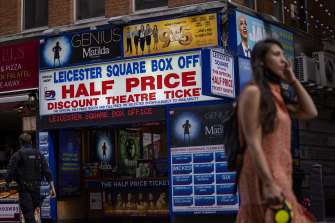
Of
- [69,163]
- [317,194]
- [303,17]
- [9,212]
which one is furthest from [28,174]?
[303,17]

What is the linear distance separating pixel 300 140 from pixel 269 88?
11.3m

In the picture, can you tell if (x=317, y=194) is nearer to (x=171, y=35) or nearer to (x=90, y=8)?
(x=171, y=35)

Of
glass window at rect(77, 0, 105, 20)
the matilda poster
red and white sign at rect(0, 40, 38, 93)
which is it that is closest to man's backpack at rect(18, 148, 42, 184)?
the matilda poster

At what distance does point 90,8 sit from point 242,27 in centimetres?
421

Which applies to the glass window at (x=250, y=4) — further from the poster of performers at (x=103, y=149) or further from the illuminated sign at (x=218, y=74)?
the poster of performers at (x=103, y=149)

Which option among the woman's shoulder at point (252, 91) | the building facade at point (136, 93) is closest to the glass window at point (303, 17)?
the building facade at point (136, 93)

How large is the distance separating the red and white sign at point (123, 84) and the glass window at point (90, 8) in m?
1.52

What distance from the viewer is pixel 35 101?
14.6m

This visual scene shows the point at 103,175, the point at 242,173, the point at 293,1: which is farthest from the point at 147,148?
the point at 242,173

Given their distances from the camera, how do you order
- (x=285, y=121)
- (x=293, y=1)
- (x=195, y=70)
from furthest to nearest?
(x=293, y=1), (x=195, y=70), (x=285, y=121)

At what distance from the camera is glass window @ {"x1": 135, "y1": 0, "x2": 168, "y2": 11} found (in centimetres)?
1357

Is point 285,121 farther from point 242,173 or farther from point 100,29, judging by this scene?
point 100,29

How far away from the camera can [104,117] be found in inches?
535

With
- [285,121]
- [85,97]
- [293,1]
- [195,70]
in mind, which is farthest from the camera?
[293,1]
